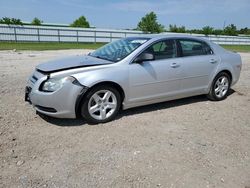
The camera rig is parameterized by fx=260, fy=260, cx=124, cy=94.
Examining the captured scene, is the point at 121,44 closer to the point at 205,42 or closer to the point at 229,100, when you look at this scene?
the point at 205,42

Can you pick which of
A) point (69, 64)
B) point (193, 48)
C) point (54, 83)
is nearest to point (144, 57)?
point (69, 64)

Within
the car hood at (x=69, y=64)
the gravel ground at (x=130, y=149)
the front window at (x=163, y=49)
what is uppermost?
the front window at (x=163, y=49)

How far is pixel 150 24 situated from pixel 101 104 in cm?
4173

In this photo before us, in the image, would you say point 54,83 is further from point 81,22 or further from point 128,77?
point 81,22

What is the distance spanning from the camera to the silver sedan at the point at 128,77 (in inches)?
163

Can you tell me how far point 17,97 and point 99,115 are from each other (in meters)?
→ 2.39

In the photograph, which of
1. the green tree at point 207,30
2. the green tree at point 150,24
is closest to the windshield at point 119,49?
the green tree at point 150,24

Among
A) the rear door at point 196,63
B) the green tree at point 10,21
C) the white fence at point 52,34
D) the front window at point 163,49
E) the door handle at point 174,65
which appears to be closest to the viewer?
the front window at point 163,49

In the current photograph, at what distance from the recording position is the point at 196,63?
18.0 ft

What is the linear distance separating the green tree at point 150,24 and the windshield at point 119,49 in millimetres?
39828

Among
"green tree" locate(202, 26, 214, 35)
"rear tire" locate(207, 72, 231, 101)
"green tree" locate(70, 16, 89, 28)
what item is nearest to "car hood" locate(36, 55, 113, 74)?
"rear tire" locate(207, 72, 231, 101)

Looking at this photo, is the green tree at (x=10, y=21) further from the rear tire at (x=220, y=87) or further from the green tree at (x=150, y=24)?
the rear tire at (x=220, y=87)

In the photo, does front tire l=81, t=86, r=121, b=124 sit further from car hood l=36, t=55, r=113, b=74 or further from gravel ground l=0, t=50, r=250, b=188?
car hood l=36, t=55, r=113, b=74

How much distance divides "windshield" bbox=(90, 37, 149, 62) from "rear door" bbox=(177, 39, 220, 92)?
0.94 m
